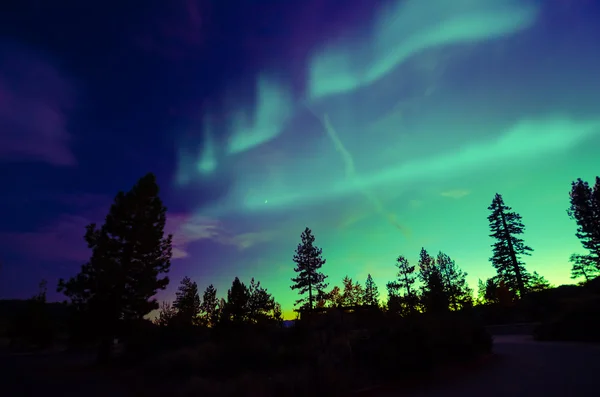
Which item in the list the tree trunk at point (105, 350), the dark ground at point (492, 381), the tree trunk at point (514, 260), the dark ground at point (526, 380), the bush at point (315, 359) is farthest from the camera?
the tree trunk at point (514, 260)

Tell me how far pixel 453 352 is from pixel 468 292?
167 ft

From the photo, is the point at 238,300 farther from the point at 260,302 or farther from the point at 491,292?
the point at 491,292

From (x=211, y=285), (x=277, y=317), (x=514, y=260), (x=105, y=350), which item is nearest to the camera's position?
(x=105, y=350)

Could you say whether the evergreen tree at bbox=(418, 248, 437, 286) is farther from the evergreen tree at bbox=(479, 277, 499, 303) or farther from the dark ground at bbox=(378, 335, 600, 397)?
the dark ground at bbox=(378, 335, 600, 397)

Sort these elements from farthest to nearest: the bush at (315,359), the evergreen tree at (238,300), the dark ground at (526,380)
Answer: the evergreen tree at (238,300) < the bush at (315,359) < the dark ground at (526,380)

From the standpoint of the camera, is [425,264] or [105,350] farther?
[425,264]

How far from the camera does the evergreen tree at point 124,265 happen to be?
75.2 ft

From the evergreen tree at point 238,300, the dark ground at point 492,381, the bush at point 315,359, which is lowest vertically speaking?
the dark ground at point 492,381

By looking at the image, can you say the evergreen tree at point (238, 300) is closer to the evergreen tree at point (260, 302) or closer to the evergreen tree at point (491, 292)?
the evergreen tree at point (260, 302)

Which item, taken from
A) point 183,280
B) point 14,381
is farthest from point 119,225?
point 183,280

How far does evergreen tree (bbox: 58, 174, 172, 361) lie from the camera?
22.9 meters

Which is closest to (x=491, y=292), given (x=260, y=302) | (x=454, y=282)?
(x=454, y=282)

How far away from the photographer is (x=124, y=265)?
2416 cm

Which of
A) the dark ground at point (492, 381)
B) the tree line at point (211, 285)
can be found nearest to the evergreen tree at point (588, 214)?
the tree line at point (211, 285)
